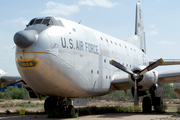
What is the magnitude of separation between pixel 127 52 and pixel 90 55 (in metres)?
4.69

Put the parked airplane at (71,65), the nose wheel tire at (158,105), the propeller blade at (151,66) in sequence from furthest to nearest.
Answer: the nose wheel tire at (158,105) → the propeller blade at (151,66) → the parked airplane at (71,65)

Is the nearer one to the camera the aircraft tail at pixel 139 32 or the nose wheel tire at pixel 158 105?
the nose wheel tire at pixel 158 105

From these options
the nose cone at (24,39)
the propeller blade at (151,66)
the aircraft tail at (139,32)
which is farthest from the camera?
the aircraft tail at (139,32)

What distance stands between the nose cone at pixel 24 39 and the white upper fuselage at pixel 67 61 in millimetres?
194

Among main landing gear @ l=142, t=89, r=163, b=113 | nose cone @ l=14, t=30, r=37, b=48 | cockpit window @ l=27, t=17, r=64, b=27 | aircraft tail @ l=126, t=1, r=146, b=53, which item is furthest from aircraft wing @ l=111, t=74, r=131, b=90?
aircraft tail @ l=126, t=1, r=146, b=53

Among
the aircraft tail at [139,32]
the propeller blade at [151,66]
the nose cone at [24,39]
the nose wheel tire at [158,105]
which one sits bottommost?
the nose wheel tire at [158,105]

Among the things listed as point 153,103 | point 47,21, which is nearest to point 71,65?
point 47,21

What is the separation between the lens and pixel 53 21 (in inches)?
399

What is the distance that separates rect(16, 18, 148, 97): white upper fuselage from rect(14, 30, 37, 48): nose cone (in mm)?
194

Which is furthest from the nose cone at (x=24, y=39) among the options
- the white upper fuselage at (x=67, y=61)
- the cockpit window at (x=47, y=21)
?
the cockpit window at (x=47, y=21)

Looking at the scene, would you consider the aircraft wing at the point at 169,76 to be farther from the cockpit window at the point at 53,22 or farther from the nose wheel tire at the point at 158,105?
the cockpit window at the point at 53,22

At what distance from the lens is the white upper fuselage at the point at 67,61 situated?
8.87m

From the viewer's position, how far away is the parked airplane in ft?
29.0

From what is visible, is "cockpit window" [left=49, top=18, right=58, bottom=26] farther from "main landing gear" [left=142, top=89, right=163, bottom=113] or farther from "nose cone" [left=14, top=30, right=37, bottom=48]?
"main landing gear" [left=142, top=89, right=163, bottom=113]
